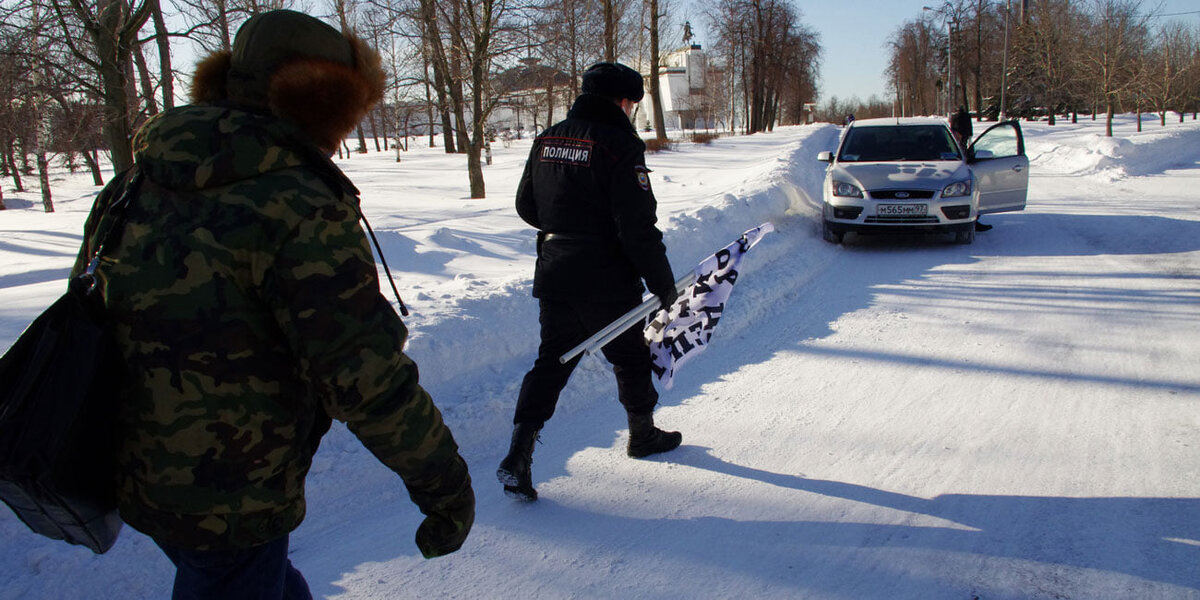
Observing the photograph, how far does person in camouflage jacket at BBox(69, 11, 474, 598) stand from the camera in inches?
53.0

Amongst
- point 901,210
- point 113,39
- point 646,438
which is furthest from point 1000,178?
point 113,39

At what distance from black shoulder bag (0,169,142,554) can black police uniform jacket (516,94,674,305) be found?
1.85 m

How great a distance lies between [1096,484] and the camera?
318cm

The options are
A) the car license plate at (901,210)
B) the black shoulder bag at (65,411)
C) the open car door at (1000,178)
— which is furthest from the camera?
the open car door at (1000,178)

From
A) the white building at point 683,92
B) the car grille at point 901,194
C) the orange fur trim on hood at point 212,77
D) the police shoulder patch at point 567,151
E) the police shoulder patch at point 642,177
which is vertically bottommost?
the car grille at point 901,194

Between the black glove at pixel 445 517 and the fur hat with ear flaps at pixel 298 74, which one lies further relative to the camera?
the black glove at pixel 445 517

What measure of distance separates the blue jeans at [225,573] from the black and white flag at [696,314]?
2.38m

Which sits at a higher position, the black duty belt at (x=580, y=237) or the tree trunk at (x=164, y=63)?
the tree trunk at (x=164, y=63)

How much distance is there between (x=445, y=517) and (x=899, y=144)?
31.8ft

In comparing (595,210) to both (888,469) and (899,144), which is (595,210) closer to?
(888,469)

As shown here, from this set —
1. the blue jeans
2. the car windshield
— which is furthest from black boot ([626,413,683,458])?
the car windshield

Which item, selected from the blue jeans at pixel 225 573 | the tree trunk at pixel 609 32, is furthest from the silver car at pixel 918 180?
the tree trunk at pixel 609 32

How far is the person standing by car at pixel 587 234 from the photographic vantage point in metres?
3.03

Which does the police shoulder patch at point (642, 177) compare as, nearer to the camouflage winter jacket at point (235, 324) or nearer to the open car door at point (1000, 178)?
the camouflage winter jacket at point (235, 324)
